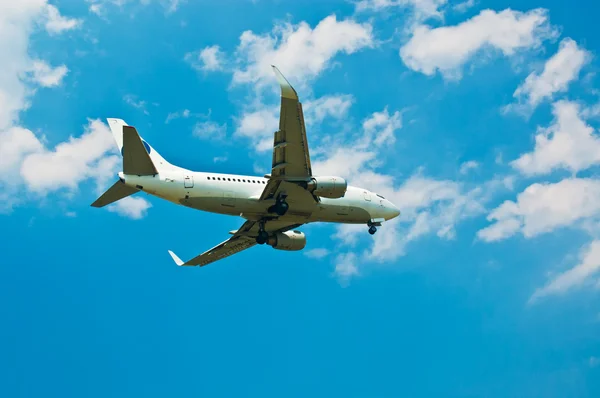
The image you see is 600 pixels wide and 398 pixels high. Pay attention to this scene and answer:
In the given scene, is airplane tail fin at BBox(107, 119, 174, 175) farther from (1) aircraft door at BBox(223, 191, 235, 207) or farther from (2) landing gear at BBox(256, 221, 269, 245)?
(2) landing gear at BBox(256, 221, 269, 245)

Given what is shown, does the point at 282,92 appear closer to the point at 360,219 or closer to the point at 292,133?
the point at 292,133

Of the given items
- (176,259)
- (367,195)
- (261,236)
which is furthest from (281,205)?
(176,259)

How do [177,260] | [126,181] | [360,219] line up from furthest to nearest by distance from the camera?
1. [177,260]
2. [360,219]
3. [126,181]

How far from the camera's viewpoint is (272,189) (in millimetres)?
50688

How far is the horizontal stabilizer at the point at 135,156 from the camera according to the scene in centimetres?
4638

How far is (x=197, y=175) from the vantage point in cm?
4988

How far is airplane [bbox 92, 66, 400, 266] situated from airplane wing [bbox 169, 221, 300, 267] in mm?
94

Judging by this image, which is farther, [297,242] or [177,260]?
[177,260]

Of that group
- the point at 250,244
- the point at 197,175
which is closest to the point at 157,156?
the point at 197,175

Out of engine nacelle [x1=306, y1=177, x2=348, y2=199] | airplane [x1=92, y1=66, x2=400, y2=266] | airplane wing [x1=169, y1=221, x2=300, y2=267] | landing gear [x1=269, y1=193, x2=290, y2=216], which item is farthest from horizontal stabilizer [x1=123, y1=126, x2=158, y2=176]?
airplane wing [x1=169, y1=221, x2=300, y2=267]

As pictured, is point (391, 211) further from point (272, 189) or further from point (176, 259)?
point (176, 259)

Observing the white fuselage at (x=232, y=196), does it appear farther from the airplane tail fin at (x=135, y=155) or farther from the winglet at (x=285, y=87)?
the winglet at (x=285, y=87)

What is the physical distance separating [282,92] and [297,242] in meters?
16.8

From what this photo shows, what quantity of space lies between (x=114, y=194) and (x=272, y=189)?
9.13 metres
